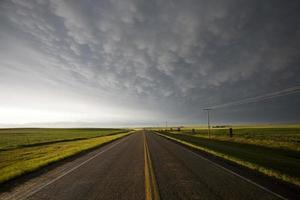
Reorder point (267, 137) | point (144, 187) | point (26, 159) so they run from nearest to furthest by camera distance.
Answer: point (144, 187) < point (26, 159) < point (267, 137)

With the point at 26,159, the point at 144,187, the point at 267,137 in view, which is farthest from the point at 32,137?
the point at 144,187

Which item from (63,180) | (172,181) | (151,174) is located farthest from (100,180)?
(172,181)

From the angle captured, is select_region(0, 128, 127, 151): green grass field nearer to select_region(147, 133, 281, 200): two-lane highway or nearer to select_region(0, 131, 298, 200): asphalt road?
select_region(0, 131, 298, 200): asphalt road

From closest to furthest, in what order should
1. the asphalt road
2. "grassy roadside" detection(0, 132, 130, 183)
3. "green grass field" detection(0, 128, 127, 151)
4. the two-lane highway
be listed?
the two-lane highway
the asphalt road
"grassy roadside" detection(0, 132, 130, 183)
"green grass field" detection(0, 128, 127, 151)

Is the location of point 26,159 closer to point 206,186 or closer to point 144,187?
point 144,187

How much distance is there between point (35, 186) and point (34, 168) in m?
4.23

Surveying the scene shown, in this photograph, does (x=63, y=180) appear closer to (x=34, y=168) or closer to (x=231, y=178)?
(x=34, y=168)

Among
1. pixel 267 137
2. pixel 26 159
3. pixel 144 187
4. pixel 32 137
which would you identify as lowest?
pixel 26 159

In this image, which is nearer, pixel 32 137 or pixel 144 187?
pixel 144 187

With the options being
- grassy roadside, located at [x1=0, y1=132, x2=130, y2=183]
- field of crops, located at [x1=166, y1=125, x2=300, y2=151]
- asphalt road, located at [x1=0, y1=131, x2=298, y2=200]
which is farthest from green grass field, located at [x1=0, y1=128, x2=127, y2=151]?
field of crops, located at [x1=166, y1=125, x2=300, y2=151]

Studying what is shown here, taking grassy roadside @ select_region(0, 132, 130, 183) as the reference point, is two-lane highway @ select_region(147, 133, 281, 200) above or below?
above

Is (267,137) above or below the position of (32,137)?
above

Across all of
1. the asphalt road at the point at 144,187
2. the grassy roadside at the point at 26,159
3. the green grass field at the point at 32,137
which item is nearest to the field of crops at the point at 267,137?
the asphalt road at the point at 144,187

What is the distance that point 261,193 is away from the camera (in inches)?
256
